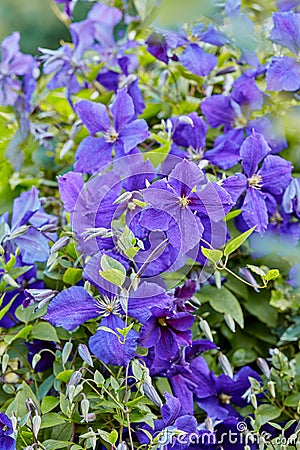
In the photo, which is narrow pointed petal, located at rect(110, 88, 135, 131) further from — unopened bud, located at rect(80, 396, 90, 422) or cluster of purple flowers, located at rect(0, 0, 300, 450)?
unopened bud, located at rect(80, 396, 90, 422)

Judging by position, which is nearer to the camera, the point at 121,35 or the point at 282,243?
the point at 282,243

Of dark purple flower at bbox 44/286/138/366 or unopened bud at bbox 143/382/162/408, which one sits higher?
dark purple flower at bbox 44/286/138/366

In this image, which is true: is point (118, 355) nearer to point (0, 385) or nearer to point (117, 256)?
point (117, 256)

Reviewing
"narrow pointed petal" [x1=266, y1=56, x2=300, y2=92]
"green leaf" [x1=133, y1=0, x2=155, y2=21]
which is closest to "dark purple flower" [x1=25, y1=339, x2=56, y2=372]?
"narrow pointed petal" [x1=266, y1=56, x2=300, y2=92]

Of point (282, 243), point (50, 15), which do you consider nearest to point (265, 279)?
point (282, 243)

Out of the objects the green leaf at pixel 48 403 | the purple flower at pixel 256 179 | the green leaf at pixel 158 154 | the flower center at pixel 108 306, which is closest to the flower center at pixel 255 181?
the purple flower at pixel 256 179

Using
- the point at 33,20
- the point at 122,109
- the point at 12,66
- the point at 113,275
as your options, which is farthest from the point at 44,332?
the point at 33,20
